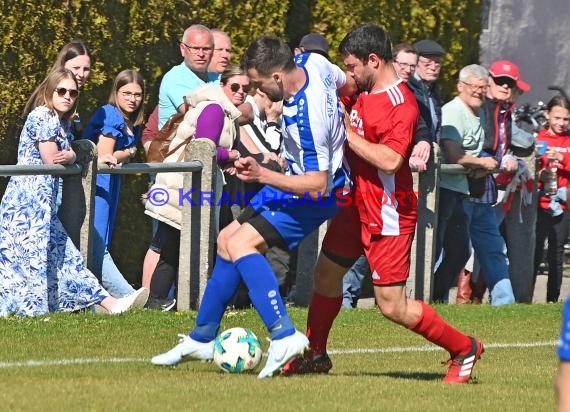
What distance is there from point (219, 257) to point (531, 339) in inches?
151

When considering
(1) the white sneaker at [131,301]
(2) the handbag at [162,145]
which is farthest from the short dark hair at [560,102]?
(1) the white sneaker at [131,301]

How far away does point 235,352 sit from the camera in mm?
8852

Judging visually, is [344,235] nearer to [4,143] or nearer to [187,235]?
[187,235]

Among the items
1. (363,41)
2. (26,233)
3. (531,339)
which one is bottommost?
(531,339)

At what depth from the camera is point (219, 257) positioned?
29.2 feet

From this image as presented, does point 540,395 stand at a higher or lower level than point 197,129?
lower

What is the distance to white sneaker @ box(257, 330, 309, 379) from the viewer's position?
851 cm

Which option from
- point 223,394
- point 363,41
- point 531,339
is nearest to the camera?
point 223,394

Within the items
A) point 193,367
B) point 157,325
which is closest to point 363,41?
point 193,367

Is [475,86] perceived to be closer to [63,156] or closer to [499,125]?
[499,125]

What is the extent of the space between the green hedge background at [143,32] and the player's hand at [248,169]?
5.37m

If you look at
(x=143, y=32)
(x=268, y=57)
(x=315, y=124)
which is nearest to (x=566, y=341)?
(x=315, y=124)

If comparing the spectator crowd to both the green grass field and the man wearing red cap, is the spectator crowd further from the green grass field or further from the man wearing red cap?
the green grass field

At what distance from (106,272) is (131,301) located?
1.60ft
